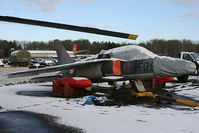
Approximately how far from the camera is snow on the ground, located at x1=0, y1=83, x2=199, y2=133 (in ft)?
15.9

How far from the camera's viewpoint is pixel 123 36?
10.4 ft

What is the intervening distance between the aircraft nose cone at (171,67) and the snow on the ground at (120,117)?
144cm

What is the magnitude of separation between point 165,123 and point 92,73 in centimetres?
567

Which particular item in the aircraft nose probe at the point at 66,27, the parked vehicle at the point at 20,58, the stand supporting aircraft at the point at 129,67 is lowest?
the parked vehicle at the point at 20,58

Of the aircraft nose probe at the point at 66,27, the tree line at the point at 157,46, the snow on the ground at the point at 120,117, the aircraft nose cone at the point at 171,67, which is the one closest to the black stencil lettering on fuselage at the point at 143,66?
the aircraft nose cone at the point at 171,67

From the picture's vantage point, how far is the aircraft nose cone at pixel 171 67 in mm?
7703

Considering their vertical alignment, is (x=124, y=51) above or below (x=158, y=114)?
above

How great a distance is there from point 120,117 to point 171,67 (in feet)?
10.7

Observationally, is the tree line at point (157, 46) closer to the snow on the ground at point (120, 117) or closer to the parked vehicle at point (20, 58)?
the parked vehicle at point (20, 58)

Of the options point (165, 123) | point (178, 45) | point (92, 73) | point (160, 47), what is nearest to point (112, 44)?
point (160, 47)

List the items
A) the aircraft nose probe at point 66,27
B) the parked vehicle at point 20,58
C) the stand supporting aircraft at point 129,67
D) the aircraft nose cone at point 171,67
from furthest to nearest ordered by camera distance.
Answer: the parked vehicle at point 20,58
the stand supporting aircraft at point 129,67
the aircraft nose cone at point 171,67
the aircraft nose probe at point 66,27

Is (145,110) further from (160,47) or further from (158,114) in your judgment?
(160,47)

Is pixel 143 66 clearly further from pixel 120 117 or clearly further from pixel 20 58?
pixel 20 58

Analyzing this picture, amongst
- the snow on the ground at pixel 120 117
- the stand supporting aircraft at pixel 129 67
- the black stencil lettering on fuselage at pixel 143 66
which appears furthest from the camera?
the black stencil lettering on fuselage at pixel 143 66
